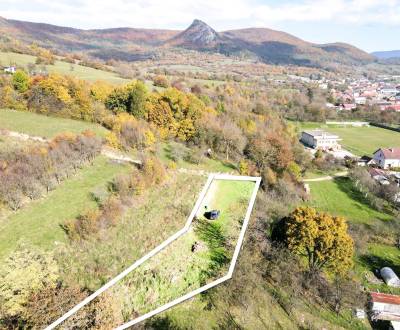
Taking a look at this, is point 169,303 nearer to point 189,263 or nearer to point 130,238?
point 189,263

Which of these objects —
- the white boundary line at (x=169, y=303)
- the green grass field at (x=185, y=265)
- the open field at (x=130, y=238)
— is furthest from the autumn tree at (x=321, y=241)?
the green grass field at (x=185, y=265)

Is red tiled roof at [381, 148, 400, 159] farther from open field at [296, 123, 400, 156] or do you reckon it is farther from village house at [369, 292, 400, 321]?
village house at [369, 292, 400, 321]

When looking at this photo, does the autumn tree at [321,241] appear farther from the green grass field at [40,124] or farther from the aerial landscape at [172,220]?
the green grass field at [40,124]

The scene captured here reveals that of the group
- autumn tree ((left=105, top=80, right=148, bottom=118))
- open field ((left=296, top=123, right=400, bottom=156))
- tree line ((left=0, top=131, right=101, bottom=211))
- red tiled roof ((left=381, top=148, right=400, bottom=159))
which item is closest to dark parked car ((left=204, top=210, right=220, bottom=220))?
tree line ((left=0, top=131, right=101, bottom=211))

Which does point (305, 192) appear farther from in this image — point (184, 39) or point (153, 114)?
point (184, 39)

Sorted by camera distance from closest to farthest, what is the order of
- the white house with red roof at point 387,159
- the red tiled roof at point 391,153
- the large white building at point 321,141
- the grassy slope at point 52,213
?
1. the grassy slope at point 52,213
2. the white house with red roof at point 387,159
3. the red tiled roof at point 391,153
4. the large white building at point 321,141

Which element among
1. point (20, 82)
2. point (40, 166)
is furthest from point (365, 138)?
point (40, 166)

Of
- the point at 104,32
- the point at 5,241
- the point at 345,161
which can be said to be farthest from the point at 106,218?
the point at 104,32
